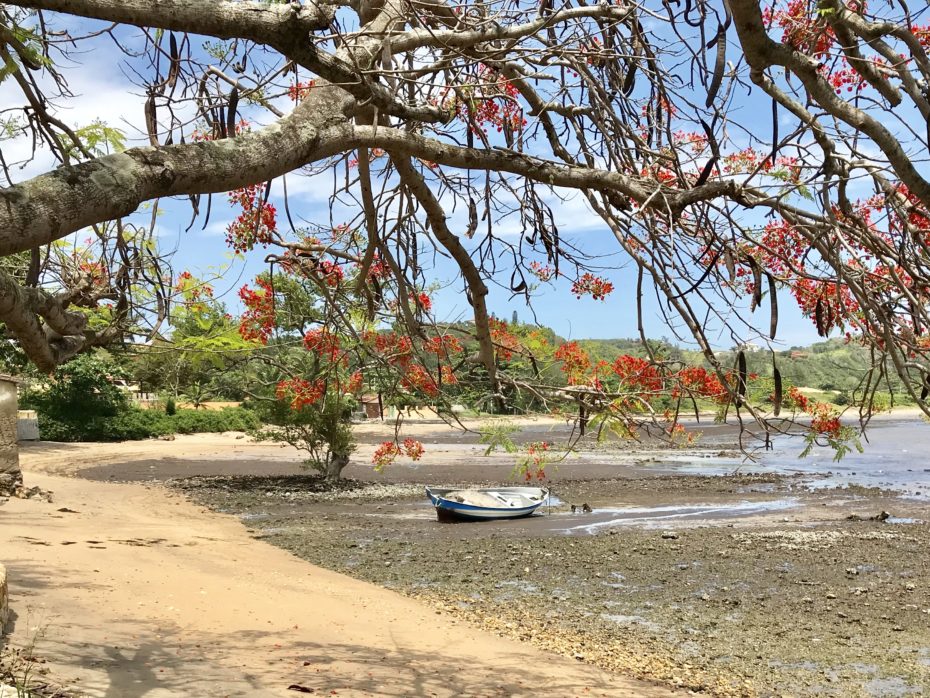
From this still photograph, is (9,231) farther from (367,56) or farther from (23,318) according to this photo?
(367,56)

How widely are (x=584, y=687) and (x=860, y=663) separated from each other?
3.17 m

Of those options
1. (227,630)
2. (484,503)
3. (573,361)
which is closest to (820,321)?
(573,361)

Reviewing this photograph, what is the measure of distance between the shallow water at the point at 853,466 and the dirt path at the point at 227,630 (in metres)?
11.7

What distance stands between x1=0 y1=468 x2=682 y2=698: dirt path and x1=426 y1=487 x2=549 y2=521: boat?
15.9 ft

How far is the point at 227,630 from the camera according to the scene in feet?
22.9

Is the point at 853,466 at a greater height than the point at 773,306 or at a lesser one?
lesser

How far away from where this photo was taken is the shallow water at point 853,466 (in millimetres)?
22641

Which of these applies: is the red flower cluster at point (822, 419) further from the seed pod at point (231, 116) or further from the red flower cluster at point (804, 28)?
the seed pod at point (231, 116)

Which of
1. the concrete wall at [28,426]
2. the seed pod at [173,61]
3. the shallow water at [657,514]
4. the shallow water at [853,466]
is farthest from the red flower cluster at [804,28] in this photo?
the concrete wall at [28,426]

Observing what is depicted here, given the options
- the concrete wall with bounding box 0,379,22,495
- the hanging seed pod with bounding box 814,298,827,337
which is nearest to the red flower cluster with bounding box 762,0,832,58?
the hanging seed pod with bounding box 814,298,827,337

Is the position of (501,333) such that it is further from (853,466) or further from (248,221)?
(853,466)

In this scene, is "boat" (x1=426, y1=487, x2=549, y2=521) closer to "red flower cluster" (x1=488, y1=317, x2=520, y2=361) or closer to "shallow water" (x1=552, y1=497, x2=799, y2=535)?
"shallow water" (x1=552, y1=497, x2=799, y2=535)

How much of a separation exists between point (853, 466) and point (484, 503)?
1648 centimetres

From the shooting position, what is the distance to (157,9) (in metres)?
2.82
